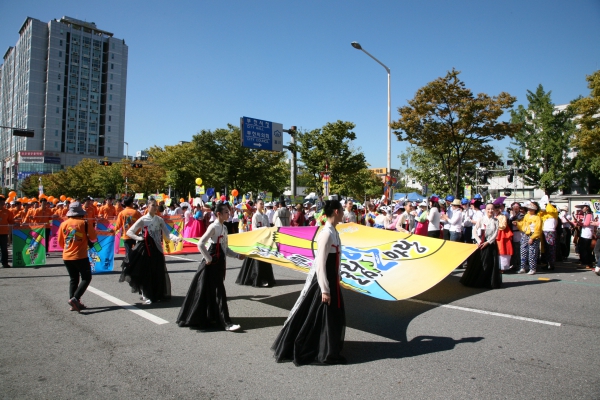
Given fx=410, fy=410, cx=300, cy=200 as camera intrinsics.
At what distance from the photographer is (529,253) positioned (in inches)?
424

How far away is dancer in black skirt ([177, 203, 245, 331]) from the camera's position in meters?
5.65

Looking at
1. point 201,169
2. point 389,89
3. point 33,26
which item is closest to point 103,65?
point 33,26

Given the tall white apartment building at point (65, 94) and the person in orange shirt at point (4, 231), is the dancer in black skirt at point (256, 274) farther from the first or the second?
the tall white apartment building at point (65, 94)

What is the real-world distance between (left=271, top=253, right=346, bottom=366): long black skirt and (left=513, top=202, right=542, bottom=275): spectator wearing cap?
816 centimetres

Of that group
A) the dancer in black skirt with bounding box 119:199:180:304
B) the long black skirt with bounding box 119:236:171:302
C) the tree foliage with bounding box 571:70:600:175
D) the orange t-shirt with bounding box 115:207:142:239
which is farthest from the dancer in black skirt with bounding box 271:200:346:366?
the tree foliage with bounding box 571:70:600:175

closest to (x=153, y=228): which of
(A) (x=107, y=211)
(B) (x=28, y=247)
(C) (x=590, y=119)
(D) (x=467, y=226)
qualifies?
(B) (x=28, y=247)

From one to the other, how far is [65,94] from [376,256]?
4814 inches

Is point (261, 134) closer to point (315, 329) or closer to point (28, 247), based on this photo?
point (28, 247)

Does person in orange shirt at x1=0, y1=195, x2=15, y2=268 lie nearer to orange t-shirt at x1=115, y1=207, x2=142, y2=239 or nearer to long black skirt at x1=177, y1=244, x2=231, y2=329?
orange t-shirt at x1=115, y1=207, x2=142, y2=239

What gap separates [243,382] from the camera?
4.05 m

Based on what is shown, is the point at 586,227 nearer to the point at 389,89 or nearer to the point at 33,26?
the point at 389,89

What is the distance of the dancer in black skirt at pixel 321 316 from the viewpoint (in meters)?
4.45

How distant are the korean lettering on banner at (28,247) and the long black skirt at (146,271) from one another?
5.84m

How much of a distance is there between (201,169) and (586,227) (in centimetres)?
3376
